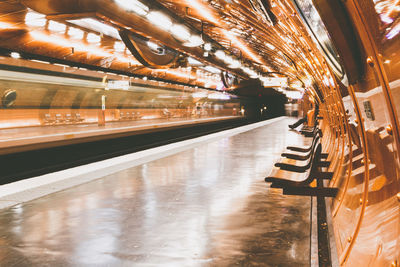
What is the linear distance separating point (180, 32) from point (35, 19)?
187 inches

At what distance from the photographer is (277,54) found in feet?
41.8

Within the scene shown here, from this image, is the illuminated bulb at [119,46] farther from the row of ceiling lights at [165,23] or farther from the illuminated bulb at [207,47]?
the illuminated bulb at [207,47]

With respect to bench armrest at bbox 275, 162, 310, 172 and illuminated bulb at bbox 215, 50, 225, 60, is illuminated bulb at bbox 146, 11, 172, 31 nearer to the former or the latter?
bench armrest at bbox 275, 162, 310, 172

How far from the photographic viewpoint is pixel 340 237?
2.67m

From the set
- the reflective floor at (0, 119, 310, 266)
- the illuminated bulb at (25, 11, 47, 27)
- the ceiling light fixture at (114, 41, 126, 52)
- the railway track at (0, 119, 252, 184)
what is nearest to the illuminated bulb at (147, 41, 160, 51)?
the illuminated bulb at (25, 11, 47, 27)

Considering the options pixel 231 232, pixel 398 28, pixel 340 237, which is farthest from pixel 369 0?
pixel 231 232

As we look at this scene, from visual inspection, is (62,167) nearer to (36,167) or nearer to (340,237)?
(36,167)

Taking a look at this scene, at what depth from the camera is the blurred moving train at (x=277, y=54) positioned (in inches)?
59.3

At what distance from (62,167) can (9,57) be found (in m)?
3.39

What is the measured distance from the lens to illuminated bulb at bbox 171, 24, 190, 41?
339 inches

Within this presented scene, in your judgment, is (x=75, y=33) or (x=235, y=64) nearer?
(x=75, y=33)

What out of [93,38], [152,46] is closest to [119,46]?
[93,38]

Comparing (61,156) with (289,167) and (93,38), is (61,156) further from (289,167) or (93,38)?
(289,167)

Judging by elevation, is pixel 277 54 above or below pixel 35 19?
below
